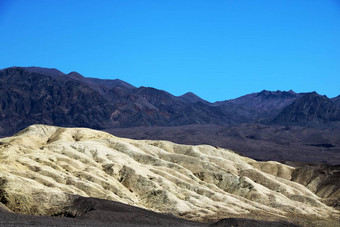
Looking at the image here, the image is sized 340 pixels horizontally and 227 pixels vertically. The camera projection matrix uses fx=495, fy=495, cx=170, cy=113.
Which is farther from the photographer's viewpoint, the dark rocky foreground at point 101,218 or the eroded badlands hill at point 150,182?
the eroded badlands hill at point 150,182

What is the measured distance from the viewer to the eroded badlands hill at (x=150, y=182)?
93812 millimetres

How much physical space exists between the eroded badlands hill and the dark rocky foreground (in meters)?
4.08

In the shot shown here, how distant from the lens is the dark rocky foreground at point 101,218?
220 ft

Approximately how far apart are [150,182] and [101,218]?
45.8 metres

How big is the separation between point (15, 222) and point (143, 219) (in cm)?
2245

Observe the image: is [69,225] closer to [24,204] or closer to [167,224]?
[167,224]

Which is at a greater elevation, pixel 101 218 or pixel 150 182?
pixel 150 182

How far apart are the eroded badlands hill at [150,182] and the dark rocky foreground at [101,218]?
161 inches

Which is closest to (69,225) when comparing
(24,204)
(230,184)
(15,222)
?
(15,222)

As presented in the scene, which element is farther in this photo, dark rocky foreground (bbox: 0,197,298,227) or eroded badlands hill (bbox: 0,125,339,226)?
eroded badlands hill (bbox: 0,125,339,226)

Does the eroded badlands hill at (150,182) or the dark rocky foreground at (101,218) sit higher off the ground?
the eroded badlands hill at (150,182)

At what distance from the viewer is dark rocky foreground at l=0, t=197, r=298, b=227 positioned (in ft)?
220

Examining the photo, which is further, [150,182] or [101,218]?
[150,182]

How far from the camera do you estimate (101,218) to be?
251 feet
